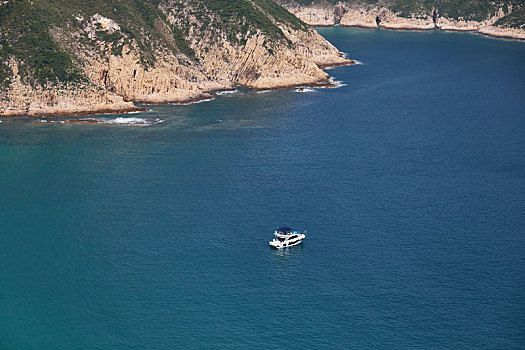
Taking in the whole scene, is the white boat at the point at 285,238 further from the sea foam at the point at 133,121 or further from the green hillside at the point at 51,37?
the green hillside at the point at 51,37

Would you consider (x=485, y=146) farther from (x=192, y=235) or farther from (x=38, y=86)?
(x=38, y=86)

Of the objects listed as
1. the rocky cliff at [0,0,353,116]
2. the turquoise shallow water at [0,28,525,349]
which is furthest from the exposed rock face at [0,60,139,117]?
the turquoise shallow water at [0,28,525,349]

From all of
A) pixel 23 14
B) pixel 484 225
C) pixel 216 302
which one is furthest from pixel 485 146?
pixel 23 14

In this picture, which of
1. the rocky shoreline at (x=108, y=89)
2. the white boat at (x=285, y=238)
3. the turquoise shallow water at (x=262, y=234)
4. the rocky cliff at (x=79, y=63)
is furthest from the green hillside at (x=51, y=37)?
the white boat at (x=285, y=238)

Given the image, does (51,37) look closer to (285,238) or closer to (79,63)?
(79,63)

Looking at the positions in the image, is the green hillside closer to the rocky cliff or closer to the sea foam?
the rocky cliff

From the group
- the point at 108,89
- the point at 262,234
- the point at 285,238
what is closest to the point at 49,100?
the point at 108,89
